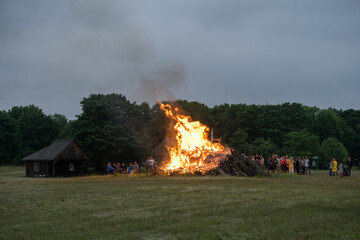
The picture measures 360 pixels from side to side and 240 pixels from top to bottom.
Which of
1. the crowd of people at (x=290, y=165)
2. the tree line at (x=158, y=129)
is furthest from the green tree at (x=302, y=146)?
the crowd of people at (x=290, y=165)

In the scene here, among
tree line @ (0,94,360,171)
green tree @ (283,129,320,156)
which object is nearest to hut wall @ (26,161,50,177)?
tree line @ (0,94,360,171)

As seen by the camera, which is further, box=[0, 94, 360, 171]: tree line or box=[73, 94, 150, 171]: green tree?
box=[0, 94, 360, 171]: tree line

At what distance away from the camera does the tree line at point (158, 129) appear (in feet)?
154

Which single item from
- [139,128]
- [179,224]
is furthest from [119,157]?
[179,224]

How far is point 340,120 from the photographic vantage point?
8262 cm

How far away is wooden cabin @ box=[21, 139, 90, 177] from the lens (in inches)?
1650

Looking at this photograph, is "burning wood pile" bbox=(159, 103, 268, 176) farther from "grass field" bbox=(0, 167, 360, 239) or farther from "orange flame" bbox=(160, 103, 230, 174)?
"grass field" bbox=(0, 167, 360, 239)

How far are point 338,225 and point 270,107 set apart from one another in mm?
67921

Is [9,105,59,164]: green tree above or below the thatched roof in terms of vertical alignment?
above

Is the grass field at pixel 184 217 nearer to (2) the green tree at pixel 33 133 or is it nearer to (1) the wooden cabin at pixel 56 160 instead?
(1) the wooden cabin at pixel 56 160

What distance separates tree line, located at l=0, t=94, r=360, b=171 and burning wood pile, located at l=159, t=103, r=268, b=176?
509 inches

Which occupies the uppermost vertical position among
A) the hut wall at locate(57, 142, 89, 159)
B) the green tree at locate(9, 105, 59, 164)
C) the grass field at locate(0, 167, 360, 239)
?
the green tree at locate(9, 105, 59, 164)

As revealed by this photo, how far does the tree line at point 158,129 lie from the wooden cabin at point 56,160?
2836mm

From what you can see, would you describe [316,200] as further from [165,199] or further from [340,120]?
[340,120]
